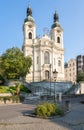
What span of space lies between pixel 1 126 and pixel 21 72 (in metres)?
57.4

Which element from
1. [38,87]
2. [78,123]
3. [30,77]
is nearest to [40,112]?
[78,123]

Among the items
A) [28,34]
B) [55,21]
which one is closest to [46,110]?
[28,34]

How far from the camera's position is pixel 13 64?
244ft

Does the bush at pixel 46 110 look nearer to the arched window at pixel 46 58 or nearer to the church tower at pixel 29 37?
the church tower at pixel 29 37

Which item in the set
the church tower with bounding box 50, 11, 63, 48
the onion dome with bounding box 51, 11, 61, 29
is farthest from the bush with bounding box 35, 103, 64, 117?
the onion dome with bounding box 51, 11, 61, 29

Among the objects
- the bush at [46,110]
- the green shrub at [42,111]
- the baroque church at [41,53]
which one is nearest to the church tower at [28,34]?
the baroque church at [41,53]

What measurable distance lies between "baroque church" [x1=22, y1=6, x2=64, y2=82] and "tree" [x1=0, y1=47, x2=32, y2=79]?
17.7 metres

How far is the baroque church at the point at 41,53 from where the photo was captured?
310ft

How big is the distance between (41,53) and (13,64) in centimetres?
2369

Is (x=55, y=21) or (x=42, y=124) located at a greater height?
(x=55, y=21)

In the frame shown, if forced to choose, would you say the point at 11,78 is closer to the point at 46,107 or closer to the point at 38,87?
the point at 38,87

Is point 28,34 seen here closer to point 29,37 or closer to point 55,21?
point 29,37

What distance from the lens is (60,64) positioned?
329 feet

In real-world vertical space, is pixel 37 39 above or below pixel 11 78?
above
